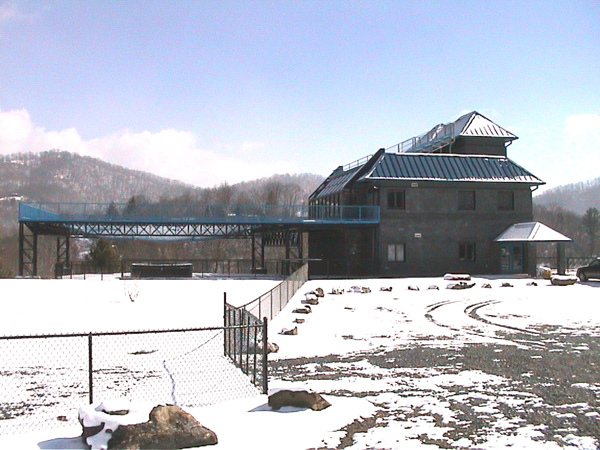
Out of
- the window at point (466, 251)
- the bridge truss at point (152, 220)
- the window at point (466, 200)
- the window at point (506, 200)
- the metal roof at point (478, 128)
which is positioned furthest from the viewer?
the metal roof at point (478, 128)

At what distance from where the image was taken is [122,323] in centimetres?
2208

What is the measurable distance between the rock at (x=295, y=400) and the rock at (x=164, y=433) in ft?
4.89

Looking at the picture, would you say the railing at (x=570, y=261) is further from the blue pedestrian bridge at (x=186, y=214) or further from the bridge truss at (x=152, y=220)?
the blue pedestrian bridge at (x=186, y=214)

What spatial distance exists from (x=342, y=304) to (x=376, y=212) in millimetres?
18923

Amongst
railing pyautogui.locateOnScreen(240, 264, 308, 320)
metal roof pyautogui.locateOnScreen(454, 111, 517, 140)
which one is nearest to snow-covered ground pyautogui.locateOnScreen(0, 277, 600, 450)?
railing pyautogui.locateOnScreen(240, 264, 308, 320)

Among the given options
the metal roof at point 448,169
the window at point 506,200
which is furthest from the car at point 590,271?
the metal roof at point 448,169

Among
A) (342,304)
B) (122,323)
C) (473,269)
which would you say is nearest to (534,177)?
(473,269)

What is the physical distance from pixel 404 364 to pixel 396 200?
3224cm

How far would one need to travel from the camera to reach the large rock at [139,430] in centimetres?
746

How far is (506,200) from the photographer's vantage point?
46812mm

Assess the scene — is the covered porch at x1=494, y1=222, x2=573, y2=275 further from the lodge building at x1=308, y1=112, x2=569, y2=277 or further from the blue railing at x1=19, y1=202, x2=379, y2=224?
the blue railing at x1=19, y1=202, x2=379, y2=224

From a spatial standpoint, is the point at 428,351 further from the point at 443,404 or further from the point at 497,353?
the point at 443,404

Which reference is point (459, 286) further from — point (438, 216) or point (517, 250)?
point (517, 250)

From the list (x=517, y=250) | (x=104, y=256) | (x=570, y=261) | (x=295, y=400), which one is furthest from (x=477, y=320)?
(x=570, y=261)
